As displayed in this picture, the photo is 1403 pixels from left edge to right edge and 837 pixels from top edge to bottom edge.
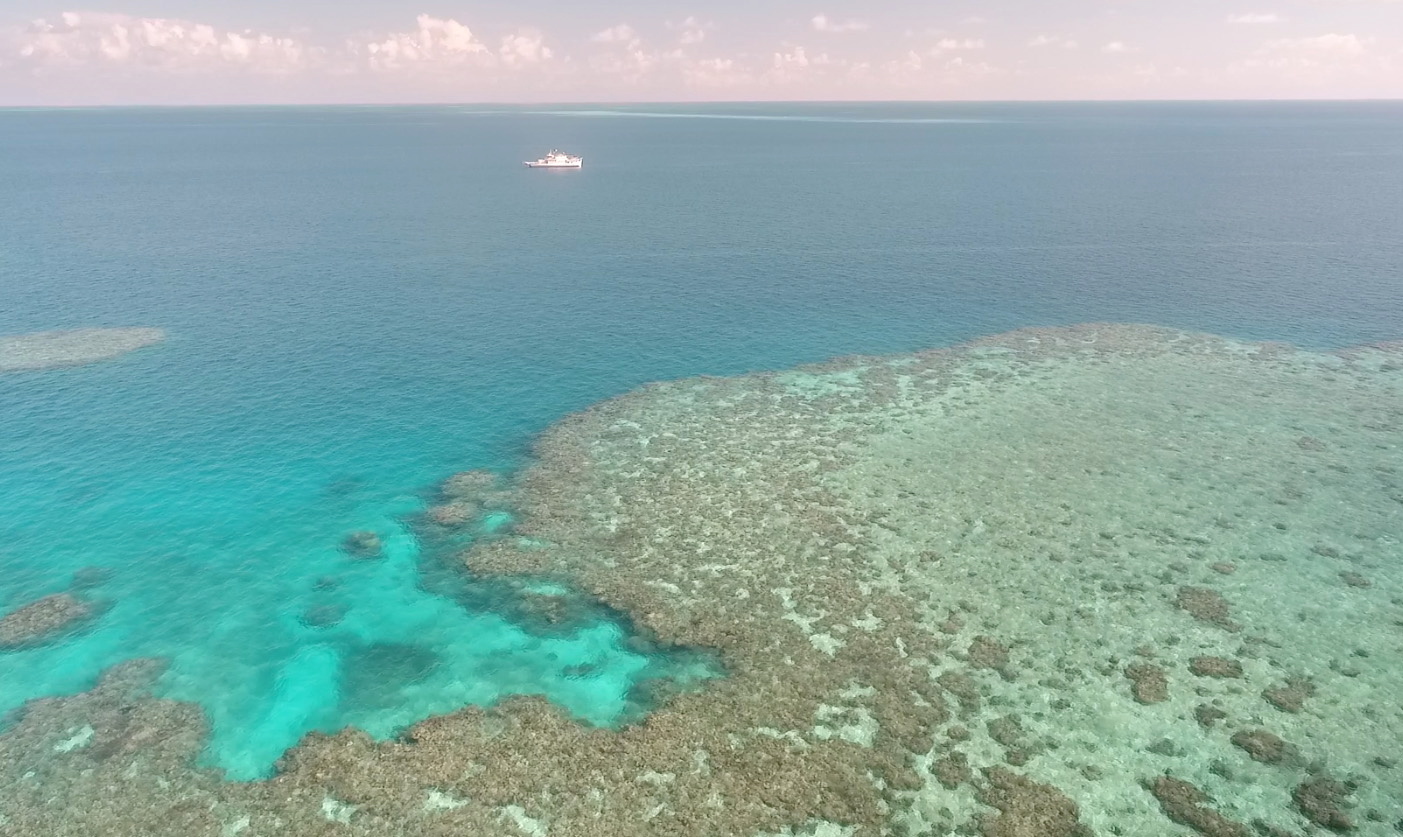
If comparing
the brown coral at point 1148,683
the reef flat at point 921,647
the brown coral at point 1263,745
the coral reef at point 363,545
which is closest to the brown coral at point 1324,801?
the reef flat at point 921,647

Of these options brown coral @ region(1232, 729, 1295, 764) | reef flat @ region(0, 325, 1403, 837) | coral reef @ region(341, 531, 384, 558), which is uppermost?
brown coral @ region(1232, 729, 1295, 764)

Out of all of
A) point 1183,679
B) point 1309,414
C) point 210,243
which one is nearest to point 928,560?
point 1183,679

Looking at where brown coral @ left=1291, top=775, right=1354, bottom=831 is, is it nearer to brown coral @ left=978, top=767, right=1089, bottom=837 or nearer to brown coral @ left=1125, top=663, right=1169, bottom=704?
brown coral @ left=1125, top=663, right=1169, bottom=704

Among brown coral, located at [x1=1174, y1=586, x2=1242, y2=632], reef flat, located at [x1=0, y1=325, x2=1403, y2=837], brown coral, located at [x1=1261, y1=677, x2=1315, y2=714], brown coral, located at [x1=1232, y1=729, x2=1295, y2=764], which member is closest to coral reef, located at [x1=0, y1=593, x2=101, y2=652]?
reef flat, located at [x1=0, y1=325, x2=1403, y2=837]

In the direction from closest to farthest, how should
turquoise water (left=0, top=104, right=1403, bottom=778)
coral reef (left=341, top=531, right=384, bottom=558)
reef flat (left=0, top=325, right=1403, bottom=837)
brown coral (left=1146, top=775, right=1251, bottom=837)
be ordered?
brown coral (left=1146, top=775, right=1251, bottom=837) → reef flat (left=0, top=325, right=1403, bottom=837) → turquoise water (left=0, top=104, right=1403, bottom=778) → coral reef (left=341, top=531, right=384, bottom=558)

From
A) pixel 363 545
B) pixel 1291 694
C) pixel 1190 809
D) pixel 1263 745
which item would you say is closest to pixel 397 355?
pixel 363 545

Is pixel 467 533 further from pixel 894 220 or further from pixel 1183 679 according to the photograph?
pixel 894 220
